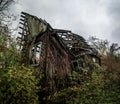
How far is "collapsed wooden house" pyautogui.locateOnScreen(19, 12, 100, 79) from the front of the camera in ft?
73.7

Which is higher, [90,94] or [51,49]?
[51,49]

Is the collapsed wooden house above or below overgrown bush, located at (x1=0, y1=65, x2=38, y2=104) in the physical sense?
above

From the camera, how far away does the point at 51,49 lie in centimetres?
2306

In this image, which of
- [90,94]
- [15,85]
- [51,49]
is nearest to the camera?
[15,85]

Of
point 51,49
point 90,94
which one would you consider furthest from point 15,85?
point 51,49

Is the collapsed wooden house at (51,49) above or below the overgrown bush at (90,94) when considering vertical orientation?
above

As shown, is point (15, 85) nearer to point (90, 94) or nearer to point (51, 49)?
point (90, 94)

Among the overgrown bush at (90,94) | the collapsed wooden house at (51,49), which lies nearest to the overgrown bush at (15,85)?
the overgrown bush at (90,94)

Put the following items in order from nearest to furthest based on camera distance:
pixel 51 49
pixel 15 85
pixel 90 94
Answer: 1. pixel 15 85
2. pixel 90 94
3. pixel 51 49

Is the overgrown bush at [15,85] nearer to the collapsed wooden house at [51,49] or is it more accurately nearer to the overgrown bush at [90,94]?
the overgrown bush at [90,94]

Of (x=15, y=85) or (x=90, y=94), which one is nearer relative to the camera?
(x=15, y=85)

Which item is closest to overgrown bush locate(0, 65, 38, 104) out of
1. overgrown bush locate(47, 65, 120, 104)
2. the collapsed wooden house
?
Answer: overgrown bush locate(47, 65, 120, 104)

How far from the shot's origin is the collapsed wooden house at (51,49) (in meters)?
22.5

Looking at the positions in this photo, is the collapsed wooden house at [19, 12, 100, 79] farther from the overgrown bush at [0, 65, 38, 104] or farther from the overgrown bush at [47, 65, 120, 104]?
→ the overgrown bush at [0, 65, 38, 104]
